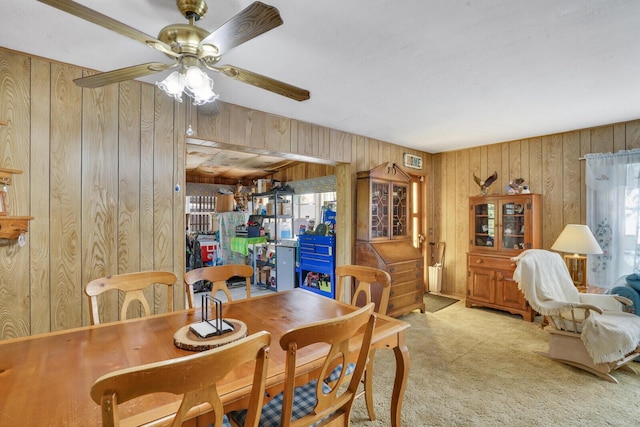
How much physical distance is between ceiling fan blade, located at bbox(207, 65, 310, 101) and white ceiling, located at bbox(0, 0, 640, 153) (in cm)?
32

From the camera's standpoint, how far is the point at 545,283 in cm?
309

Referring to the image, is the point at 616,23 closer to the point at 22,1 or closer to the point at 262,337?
the point at 262,337

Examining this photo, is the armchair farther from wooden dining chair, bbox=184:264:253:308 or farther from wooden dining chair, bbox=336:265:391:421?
wooden dining chair, bbox=184:264:253:308

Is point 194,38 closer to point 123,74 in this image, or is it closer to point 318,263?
point 123,74

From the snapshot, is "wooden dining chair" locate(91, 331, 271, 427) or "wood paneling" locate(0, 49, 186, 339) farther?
"wood paneling" locate(0, 49, 186, 339)

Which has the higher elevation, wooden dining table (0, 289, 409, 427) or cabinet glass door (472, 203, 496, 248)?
cabinet glass door (472, 203, 496, 248)

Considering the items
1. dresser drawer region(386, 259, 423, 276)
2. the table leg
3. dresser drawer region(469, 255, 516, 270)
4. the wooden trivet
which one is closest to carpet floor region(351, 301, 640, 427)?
the table leg

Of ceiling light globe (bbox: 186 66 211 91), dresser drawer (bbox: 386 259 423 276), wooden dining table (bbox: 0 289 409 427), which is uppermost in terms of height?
ceiling light globe (bbox: 186 66 211 91)

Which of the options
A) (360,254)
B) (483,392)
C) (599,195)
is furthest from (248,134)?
(599,195)

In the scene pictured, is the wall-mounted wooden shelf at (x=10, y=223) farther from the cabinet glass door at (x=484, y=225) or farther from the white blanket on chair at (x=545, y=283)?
the cabinet glass door at (x=484, y=225)

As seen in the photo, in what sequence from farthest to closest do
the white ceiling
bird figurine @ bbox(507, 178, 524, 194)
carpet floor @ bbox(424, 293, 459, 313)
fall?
1. carpet floor @ bbox(424, 293, 459, 313)
2. bird figurine @ bbox(507, 178, 524, 194)
3. the white ceiling

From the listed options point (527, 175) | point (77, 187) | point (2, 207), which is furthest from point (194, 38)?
point (527, 175)

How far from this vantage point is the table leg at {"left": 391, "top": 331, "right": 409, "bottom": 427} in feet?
5.63

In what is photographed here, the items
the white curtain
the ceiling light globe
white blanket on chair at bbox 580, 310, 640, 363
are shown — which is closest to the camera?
the ceiling light globe
